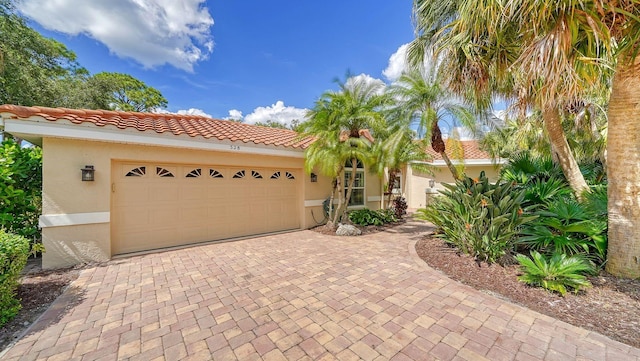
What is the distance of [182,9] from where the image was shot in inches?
363

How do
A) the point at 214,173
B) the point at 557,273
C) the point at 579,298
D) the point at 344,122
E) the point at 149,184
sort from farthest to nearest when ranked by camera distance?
1. the point at 344,122
2. the point at 214,173
3. the point at 149,184
4. the point at 557,273
5. the point at 579,298

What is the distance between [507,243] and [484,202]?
1.01 m

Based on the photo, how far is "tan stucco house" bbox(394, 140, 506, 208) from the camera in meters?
15.2

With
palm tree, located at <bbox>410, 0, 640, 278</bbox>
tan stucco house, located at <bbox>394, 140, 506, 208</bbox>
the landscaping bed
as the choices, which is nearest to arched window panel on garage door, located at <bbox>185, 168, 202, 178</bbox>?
the landscaping bed

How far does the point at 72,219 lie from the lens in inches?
216

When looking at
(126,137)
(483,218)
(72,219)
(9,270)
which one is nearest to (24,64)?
(126,137)

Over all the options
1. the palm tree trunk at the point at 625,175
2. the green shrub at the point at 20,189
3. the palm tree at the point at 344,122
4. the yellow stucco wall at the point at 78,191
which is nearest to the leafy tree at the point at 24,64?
the green shrub at the point at 20,189

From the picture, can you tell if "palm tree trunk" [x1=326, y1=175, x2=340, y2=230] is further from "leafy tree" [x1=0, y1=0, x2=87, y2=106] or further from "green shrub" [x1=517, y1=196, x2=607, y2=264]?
"leafy tree" [x1=0, y1=0, x2=87, y2=106]

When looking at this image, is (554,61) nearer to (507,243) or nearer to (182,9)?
(507,243)

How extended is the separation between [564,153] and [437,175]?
36.1 feet

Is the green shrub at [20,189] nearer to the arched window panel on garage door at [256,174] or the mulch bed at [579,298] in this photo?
the arched window panel on garage door at [256,174]

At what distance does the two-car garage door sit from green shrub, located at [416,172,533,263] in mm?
5698

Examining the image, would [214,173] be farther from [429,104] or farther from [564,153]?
[564,153]

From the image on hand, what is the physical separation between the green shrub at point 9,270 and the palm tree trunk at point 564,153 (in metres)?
10.9
